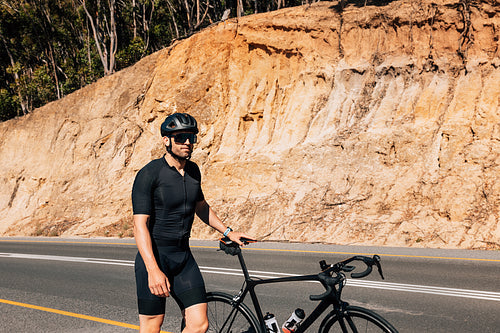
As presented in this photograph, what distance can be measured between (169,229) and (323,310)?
125 centimetres

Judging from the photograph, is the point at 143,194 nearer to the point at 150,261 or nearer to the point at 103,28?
the point at 150,261

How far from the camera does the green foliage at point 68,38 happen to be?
35.6 meters

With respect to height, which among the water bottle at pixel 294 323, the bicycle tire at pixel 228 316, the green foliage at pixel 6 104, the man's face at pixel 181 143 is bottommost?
the bicycle tire at pixel 228 316

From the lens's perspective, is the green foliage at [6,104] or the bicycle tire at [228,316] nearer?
the bicycle tire at [228,316]

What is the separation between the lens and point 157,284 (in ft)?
11.1

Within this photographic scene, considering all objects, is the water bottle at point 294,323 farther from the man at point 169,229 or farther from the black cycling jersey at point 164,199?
the black cycling jersey at point 164,199

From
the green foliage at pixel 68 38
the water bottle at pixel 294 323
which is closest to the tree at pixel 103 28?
the green foliage at pixel 68 38

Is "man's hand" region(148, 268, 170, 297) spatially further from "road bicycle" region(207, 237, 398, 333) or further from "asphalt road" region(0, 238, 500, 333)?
"asphalt road" region(0, 238, 500, 333)

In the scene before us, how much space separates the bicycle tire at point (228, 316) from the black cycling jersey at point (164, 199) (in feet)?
2.16

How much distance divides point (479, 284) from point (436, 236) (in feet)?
21.2

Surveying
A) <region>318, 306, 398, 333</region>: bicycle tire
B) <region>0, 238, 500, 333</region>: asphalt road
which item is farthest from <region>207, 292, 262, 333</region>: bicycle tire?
<region>0, 238, 500, 333</region>: asphalt road

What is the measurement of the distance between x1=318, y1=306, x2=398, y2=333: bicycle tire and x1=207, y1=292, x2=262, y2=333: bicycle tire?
1.96 feet

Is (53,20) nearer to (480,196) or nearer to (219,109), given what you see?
(219,109)

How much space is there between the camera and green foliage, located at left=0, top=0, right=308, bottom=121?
1403 inches
